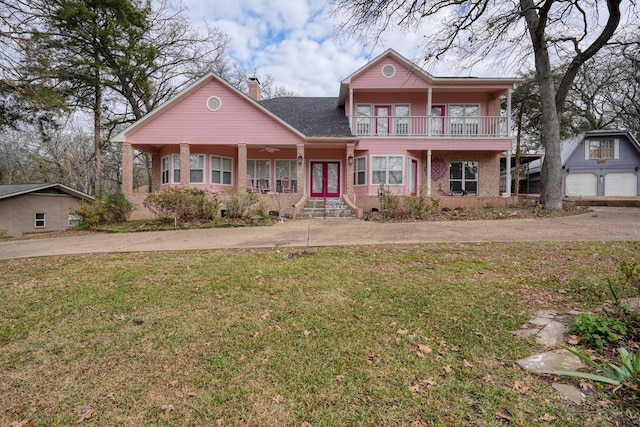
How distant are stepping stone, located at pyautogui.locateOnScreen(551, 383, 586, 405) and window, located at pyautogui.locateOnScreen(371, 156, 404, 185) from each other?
1399 centimetres

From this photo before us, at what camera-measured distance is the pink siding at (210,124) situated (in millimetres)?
14477

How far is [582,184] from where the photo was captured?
24.0 metres

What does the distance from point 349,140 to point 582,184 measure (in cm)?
2135

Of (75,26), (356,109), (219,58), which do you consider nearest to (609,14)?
(356,109)

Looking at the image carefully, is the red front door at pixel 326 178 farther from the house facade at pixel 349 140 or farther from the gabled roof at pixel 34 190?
the gabled roof at pixel 34 190

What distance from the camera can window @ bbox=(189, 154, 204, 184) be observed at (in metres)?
15.5

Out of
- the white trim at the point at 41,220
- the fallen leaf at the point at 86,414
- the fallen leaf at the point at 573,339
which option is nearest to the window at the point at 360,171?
the fallen leaf at the point at 573,339

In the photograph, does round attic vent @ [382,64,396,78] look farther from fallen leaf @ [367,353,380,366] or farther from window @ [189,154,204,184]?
fallen leaf @ [367,353,380,366]

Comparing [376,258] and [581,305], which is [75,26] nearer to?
[376,258]

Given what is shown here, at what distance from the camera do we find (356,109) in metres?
17.2

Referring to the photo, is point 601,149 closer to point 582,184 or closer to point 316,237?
point 582,184

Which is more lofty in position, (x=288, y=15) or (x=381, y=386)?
(x=288, y=15)

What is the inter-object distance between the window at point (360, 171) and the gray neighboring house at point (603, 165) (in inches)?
727

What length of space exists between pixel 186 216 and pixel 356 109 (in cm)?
1102
